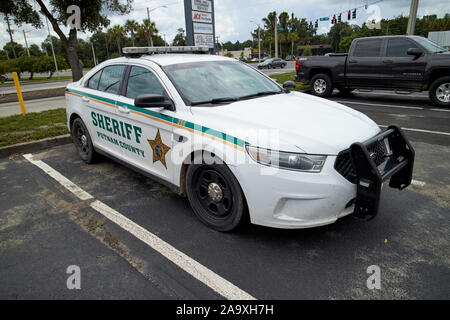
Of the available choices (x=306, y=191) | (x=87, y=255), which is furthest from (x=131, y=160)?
(x=306, y=191)

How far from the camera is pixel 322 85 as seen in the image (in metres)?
11.3

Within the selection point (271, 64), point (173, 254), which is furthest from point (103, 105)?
point (271, 64)

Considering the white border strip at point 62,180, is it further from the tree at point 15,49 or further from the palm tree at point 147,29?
the tree at point 15,49

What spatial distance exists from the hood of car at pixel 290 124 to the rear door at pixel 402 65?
7.29m

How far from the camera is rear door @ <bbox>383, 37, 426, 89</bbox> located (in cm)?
917

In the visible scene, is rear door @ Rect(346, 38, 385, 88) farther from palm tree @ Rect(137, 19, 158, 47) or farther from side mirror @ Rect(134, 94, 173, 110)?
palm tree @ Rect(137, 19, 158, 47)

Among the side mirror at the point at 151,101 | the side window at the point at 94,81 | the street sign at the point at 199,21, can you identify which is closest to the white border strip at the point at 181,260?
the side mirror at the point at 151,101

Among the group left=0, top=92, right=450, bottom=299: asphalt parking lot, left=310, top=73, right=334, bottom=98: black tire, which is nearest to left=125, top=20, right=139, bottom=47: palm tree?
left=310, top=73, right=334, bottom=98: black tire

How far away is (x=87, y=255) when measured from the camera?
285 cm

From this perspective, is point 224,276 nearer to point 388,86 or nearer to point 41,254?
point 41,254

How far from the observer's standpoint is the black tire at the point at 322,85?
11070 mm

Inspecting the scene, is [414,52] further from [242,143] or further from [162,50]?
[242,143]

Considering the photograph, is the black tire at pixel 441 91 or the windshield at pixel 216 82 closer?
the windshield at pixel 216 82
